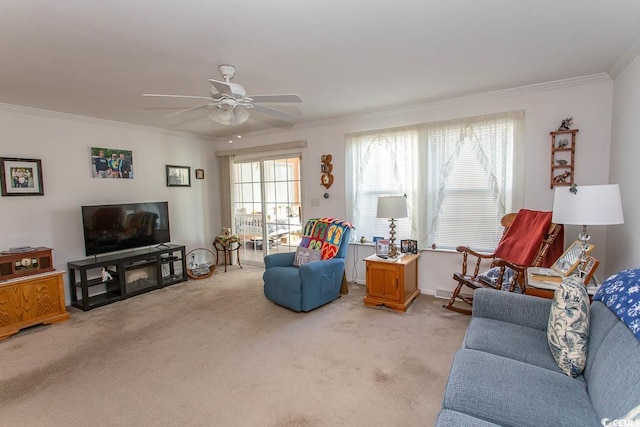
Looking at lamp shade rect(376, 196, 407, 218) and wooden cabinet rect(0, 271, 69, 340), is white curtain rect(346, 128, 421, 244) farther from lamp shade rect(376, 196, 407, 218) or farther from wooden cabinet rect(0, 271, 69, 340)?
wooden cabinet rect(0, 271, 69, 340)

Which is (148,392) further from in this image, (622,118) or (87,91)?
(622,118)

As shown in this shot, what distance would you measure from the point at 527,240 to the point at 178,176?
4.80 m

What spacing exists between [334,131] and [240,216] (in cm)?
246

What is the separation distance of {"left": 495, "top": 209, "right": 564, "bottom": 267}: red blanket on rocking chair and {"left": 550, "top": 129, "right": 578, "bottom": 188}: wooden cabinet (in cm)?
50

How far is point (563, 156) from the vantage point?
125 inches

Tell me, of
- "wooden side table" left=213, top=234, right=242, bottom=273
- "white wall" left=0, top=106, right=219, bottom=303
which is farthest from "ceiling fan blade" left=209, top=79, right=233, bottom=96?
"wooden side table" left=213, top=234, right=242, bottom=273

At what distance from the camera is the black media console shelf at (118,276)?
378 centimetres

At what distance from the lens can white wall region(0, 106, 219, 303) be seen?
352 centimetres

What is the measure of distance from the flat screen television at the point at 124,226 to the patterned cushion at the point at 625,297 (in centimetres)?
481

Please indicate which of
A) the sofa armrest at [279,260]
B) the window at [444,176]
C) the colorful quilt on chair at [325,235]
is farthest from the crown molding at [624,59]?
the sofa armrest at [279,260]

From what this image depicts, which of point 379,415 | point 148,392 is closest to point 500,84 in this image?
point 379,415

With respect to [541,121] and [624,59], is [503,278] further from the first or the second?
[624,59]

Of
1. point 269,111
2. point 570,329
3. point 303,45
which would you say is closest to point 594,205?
point 570,329

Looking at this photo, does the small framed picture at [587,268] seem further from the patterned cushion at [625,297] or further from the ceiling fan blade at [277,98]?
the ceiling fan blade at [277,98]
